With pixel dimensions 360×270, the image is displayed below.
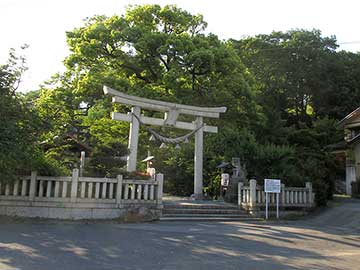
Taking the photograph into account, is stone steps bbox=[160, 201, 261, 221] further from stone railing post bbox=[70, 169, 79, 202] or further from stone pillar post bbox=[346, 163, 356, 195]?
stone pillar post bbox=[346, 163, 356, 195]

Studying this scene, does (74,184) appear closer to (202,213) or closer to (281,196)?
(202,213)

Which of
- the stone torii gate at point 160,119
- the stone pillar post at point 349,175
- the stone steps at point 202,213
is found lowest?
the stone steps at point 202,213

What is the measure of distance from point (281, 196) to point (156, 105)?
7.06m

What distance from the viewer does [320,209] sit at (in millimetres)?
16812

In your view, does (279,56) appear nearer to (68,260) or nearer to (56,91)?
(56,91)

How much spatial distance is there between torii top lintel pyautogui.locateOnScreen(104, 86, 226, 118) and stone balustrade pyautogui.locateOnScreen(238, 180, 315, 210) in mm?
4565

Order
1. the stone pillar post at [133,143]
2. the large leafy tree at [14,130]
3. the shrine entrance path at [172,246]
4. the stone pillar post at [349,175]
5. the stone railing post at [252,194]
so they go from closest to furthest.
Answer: the shrine entrance path at [172,246]
the large leafy tree at [14,130]
the stone railing post at [252,194]
the stone pillar post at [133,143]
the stone pillar post at [349,175]

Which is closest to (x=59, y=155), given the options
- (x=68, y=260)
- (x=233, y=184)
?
(x=233, y=184)

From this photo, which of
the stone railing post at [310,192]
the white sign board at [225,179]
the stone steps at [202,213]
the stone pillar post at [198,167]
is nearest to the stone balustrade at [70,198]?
the stone steps at [202,213]

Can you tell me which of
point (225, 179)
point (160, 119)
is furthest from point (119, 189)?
point (225, 179)

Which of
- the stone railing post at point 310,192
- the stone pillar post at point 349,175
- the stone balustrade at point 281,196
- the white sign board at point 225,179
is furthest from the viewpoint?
the stone pillar post at point 349,175

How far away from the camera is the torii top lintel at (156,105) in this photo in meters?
16.9

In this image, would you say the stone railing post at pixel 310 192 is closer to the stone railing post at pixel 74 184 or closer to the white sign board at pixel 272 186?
the white sign board at pixel 272 186

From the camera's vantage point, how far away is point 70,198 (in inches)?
492
